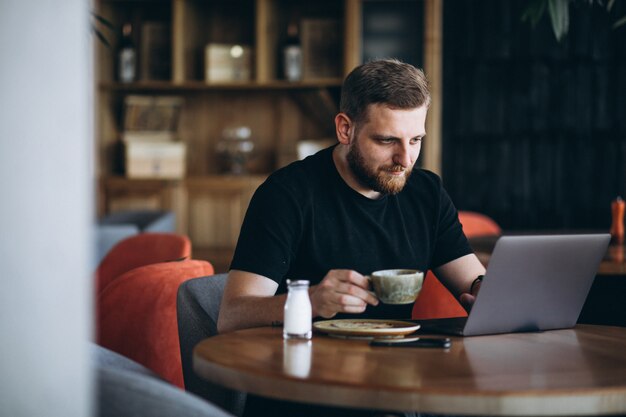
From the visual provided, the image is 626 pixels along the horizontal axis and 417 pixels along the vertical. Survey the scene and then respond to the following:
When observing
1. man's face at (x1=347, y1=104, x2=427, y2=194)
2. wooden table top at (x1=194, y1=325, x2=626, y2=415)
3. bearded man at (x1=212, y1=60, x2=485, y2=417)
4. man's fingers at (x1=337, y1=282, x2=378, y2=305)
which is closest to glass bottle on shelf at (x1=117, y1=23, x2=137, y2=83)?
bearded man at (x1=212, y1=60, x2=485, y2=417)

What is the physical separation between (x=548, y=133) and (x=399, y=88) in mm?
3826

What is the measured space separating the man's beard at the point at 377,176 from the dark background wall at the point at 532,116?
371 centimetres

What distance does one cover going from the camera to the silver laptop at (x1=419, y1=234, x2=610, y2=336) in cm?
159

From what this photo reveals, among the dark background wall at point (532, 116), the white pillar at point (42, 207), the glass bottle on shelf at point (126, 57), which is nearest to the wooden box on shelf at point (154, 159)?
the glass bottle on shelf at point (126, 57)

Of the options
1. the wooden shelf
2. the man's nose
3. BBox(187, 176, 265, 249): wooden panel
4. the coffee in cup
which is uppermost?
the wooden shelf

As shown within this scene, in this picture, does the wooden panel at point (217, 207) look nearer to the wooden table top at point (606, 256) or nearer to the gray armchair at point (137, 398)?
the wooden table top at point (606, 256)

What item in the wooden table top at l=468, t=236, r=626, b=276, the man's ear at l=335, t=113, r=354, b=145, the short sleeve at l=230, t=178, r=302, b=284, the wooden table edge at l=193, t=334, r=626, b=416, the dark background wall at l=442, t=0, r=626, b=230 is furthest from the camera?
the dark background wall at l=442, t=0, r=626, b=230

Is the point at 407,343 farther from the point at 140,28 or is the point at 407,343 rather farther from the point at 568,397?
the point at 140,28

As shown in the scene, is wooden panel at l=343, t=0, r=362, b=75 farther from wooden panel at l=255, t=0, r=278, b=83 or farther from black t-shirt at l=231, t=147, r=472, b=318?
black t-shirt at l=231, t=147, r=472, b=318

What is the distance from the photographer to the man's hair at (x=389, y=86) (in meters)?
1.99

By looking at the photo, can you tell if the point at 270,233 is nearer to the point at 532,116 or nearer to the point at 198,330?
the point at 198,330

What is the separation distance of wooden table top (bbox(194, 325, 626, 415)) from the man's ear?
1.98ft

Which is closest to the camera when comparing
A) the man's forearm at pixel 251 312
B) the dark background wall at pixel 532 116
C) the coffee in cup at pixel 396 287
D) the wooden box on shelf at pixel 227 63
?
the coffee in cup at pixel 396 287

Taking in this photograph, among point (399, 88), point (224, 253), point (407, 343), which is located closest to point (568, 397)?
point (407, 343)
